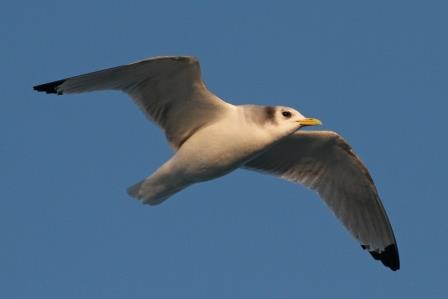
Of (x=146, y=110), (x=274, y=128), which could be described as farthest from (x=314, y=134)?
(x=146, y=110)

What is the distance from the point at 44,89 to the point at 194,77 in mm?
1698

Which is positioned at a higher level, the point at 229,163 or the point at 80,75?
the point at 80,75

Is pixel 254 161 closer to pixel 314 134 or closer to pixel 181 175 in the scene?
pixel 314 134

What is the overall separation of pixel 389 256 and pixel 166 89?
388 cm

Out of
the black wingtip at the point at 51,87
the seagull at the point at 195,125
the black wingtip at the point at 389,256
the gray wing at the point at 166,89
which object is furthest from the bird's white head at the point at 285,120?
the black wingtip at the point at 389,256

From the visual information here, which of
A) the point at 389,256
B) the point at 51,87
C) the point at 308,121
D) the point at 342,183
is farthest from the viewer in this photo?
the point at 389,256

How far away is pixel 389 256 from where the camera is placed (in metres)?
12.2

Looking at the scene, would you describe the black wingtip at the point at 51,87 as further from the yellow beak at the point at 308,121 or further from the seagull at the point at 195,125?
the yellow beak at the point at 308,121

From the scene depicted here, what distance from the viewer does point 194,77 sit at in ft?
32.8

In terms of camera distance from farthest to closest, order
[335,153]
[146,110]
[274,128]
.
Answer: [335,153] < [146,110] < [274,128]

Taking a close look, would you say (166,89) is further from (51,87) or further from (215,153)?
(51,87)

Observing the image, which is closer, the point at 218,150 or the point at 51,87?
the point at 218,150

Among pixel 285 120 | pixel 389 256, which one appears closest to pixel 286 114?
pixel 285 120

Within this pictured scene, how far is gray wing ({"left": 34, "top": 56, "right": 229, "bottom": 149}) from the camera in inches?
392
